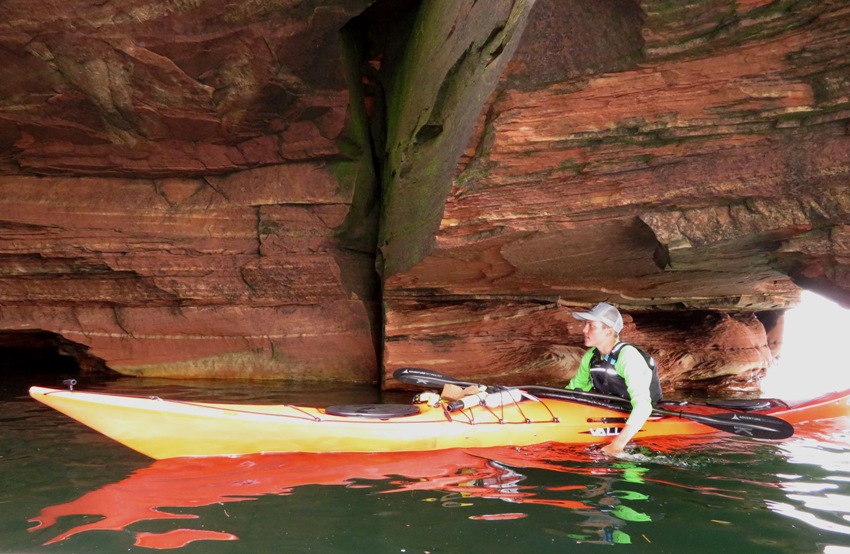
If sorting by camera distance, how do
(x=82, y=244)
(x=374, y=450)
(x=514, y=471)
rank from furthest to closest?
(x=82, y=244) < (x=374, y=450) < (x=514, y=471)

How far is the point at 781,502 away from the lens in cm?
346

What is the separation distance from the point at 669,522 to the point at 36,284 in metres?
9.12

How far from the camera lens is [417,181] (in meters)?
6.85

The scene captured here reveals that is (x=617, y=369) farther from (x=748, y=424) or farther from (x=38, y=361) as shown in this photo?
(x=38, y=361)

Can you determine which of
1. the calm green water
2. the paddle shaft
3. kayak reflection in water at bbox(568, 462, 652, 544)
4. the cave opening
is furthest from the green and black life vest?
the cave opening

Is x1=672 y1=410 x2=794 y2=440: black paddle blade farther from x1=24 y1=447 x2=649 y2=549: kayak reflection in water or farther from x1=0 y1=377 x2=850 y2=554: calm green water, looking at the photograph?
x1=24 y1=447 x2=649 y2=549: kayak reflection in water

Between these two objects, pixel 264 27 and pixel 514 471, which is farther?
pixel 264 27

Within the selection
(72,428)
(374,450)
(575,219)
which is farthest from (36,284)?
(575,219)

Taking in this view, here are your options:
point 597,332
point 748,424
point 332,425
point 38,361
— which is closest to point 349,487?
point 332,425

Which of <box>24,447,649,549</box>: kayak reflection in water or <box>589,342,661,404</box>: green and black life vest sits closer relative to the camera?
<box>24,447,649,549</box>: kayak reflection in water

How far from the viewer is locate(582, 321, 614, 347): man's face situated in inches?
195

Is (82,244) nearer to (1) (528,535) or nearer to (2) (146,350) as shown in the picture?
(2) (146,350)

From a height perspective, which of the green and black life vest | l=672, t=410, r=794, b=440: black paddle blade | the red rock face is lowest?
l=672, t=410, r=794, b=440: black paddle blade

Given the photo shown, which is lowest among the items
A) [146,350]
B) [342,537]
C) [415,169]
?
[342,537]
